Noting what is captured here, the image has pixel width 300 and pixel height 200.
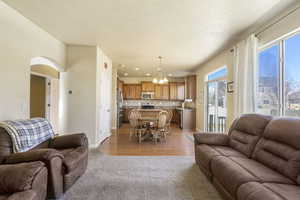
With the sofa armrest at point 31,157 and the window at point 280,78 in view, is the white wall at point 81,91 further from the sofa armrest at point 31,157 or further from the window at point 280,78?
the window at point 280,78

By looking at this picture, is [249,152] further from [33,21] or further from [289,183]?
[33,21]

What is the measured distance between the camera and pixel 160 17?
9.50 feet

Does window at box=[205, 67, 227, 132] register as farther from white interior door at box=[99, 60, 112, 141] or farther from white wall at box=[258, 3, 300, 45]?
white interior door at box=[99, 60, 112, 141]

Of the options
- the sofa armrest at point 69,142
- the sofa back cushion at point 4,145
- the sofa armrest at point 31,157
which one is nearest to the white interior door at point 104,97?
the sofa armrest at point 69,142

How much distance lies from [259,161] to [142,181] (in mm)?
1627

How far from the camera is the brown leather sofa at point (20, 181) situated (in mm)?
1439

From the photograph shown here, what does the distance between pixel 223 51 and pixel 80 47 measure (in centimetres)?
384

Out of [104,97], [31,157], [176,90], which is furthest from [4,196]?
[176,90]

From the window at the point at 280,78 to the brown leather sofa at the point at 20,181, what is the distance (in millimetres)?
3531

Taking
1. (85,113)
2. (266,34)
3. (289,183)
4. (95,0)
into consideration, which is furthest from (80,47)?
(289,183)

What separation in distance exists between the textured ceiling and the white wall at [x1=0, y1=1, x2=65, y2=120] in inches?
7.3

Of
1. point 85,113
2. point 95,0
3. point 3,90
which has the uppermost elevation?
point 95,0

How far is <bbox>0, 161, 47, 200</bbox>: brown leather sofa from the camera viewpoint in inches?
56.7

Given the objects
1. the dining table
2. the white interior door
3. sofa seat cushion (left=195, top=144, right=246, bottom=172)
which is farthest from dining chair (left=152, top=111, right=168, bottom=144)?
sofa seat cushion (left=195, top=144, right=246, bottom=172)
